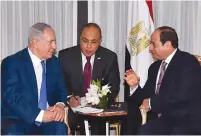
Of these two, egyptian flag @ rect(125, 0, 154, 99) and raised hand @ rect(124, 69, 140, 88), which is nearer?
raised hand @ rect(124, 69, 140, 88)

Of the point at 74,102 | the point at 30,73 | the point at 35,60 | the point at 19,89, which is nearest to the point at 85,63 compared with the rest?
the point at 74,102

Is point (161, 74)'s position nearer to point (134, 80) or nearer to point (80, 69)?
point (134, 80)

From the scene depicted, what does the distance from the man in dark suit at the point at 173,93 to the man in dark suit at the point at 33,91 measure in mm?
864

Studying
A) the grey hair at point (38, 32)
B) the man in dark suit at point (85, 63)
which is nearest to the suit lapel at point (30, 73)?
the grey hair at point (38, 32)

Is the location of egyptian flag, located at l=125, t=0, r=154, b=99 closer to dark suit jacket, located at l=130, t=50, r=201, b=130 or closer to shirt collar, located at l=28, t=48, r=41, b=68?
dark suit jacket, located at l=130, t=50, r=201, b=130

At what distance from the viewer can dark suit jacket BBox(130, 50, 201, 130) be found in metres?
4.13

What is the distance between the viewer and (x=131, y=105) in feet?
16.3

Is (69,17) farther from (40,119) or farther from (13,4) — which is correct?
(40,119)

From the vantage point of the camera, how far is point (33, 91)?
13.4ft

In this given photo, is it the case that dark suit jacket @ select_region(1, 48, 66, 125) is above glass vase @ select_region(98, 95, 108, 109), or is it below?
above

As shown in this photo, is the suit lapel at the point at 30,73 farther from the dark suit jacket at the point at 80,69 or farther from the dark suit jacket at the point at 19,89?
the dark suit jacket at the point at 80,69

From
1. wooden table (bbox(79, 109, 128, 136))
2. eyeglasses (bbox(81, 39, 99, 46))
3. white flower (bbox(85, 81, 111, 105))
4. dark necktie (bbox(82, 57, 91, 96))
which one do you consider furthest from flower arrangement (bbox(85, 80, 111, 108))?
eyeglasses (bbox(81, 39, 99, 46))

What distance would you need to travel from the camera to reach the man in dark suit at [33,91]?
3.94 metres

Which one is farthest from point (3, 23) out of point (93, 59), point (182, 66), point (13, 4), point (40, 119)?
point (182, 66)
